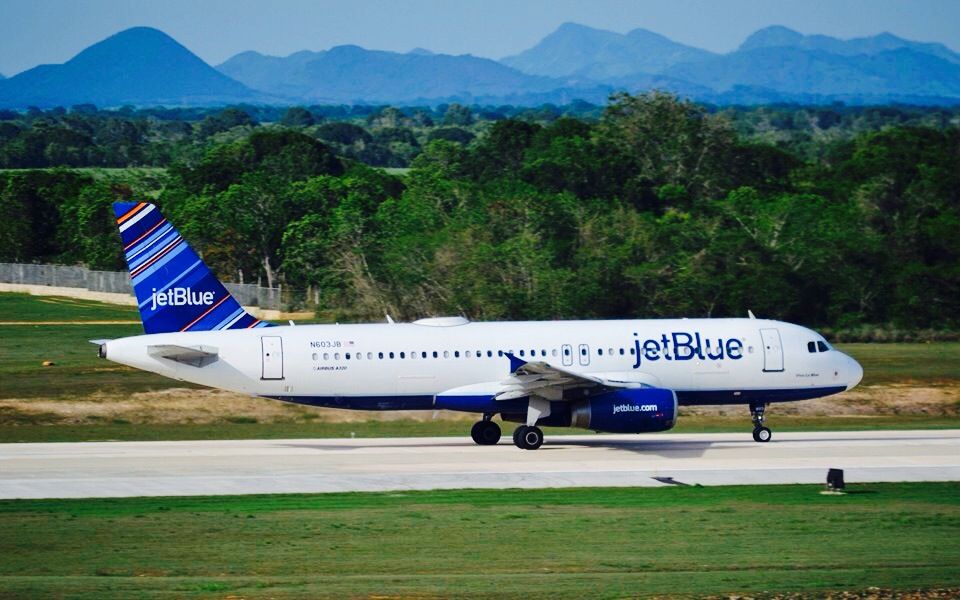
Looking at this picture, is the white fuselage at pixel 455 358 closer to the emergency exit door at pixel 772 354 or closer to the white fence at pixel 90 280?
the emergency exit door at pixel 772 354

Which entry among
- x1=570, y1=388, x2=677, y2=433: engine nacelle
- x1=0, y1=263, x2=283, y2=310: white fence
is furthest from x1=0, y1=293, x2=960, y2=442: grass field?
x1=0, y1=263, x2=283, y2=310: white fence

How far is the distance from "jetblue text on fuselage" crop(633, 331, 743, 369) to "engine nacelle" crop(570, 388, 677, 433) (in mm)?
2221

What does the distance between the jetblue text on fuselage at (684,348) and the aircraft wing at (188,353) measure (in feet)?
40.7

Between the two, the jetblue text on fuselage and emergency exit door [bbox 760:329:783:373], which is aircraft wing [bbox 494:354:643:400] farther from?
emergency exit door [bbox 760:329:783:373]

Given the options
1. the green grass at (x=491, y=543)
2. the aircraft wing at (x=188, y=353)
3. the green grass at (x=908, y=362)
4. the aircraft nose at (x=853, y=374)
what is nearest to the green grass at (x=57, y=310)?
the green grass at (x=908, y=362)

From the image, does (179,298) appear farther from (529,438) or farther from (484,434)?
(529,438)

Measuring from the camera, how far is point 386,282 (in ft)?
226

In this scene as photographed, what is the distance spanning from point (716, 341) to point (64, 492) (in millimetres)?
19605

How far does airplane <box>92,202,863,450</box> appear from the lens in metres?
39.7

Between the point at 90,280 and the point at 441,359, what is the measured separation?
208 feet

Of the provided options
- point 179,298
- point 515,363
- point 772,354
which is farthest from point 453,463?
point 772,354

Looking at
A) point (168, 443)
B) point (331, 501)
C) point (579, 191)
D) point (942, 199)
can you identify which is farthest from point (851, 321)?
point (331, 501)

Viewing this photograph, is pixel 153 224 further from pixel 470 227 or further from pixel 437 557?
pixel 470 227

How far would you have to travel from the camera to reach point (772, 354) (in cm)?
4238
